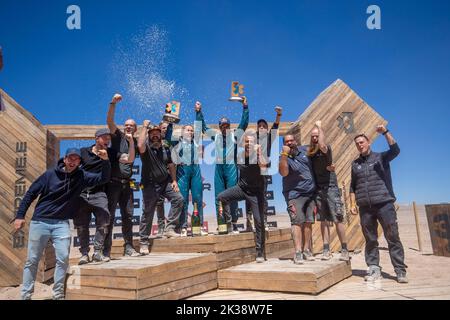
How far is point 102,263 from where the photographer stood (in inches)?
161

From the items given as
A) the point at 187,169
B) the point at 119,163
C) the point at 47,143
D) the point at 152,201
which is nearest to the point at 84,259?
the point at 152,201

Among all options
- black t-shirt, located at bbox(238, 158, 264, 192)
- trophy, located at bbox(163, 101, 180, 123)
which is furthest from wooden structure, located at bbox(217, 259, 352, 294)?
trophy, located at bbox(163, 101, 180, 123)

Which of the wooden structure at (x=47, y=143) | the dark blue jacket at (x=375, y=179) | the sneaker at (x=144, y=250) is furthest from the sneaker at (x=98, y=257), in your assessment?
the dark blue jacket at (x=375, y=179)

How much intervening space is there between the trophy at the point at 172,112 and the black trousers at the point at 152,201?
1438 mm

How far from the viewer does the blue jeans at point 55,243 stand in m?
3.79

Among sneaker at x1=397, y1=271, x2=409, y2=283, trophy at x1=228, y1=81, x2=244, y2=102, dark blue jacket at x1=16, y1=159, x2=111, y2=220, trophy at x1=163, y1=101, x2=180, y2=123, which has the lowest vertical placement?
sneaker at x1=397, y1=271, x2=409, y2=283

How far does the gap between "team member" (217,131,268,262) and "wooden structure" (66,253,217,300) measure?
1058 millimetres

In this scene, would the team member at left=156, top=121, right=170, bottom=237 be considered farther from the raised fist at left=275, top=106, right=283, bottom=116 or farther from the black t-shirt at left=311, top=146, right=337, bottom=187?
the black t-shirt at left=311, top=146, right=337, bottom=187

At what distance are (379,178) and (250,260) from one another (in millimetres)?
2437

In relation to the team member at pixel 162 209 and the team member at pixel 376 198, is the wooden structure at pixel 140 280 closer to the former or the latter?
the team member at pixel 162 209

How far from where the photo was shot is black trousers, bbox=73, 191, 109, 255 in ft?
14.1
